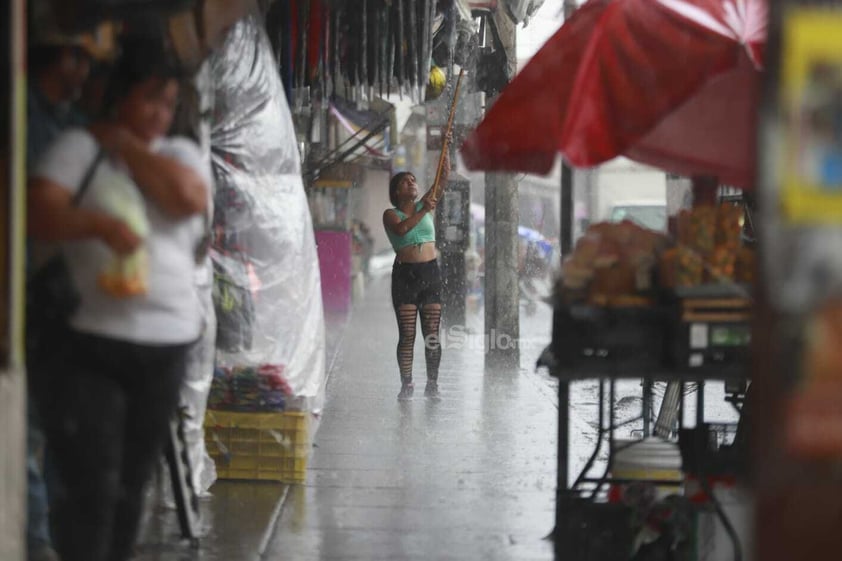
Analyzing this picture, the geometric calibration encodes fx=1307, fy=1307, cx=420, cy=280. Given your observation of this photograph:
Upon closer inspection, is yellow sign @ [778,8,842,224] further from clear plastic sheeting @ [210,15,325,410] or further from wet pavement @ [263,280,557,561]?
clear plastic sheeting @ [210,15,325,410]

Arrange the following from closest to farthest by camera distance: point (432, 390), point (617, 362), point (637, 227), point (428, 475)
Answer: point (617, 362), point (637, 227), point (428, 475), point (432, 390)

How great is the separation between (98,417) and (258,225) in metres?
3.29

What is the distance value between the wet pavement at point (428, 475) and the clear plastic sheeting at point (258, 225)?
75 centimetres

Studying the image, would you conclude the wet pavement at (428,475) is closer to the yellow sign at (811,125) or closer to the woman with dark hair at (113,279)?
the woman with dark hair at (113,279)

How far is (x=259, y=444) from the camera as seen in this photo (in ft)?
24.6

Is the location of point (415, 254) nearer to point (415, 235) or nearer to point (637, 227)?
point (415, 235)

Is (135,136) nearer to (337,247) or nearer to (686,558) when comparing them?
(686,558)

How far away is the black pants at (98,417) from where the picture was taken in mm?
4164

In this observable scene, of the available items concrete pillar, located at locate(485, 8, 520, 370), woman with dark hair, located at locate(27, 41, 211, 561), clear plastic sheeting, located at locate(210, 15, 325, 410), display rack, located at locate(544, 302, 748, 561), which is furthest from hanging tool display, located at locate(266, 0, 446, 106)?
woman with dark hair, located at locate(27, 41, 211, 561)

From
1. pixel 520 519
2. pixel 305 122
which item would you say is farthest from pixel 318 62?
pixel 305 122

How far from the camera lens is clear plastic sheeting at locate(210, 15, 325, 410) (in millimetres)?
7266

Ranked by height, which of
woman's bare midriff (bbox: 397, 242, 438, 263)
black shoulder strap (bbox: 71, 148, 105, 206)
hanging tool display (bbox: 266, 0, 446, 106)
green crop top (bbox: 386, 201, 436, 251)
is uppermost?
hanging tool display (bbox: 266, 0, 446, 106)

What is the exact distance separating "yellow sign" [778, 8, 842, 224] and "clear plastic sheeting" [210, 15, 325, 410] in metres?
4.71

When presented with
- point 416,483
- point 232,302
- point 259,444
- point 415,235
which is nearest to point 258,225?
point 232,302
